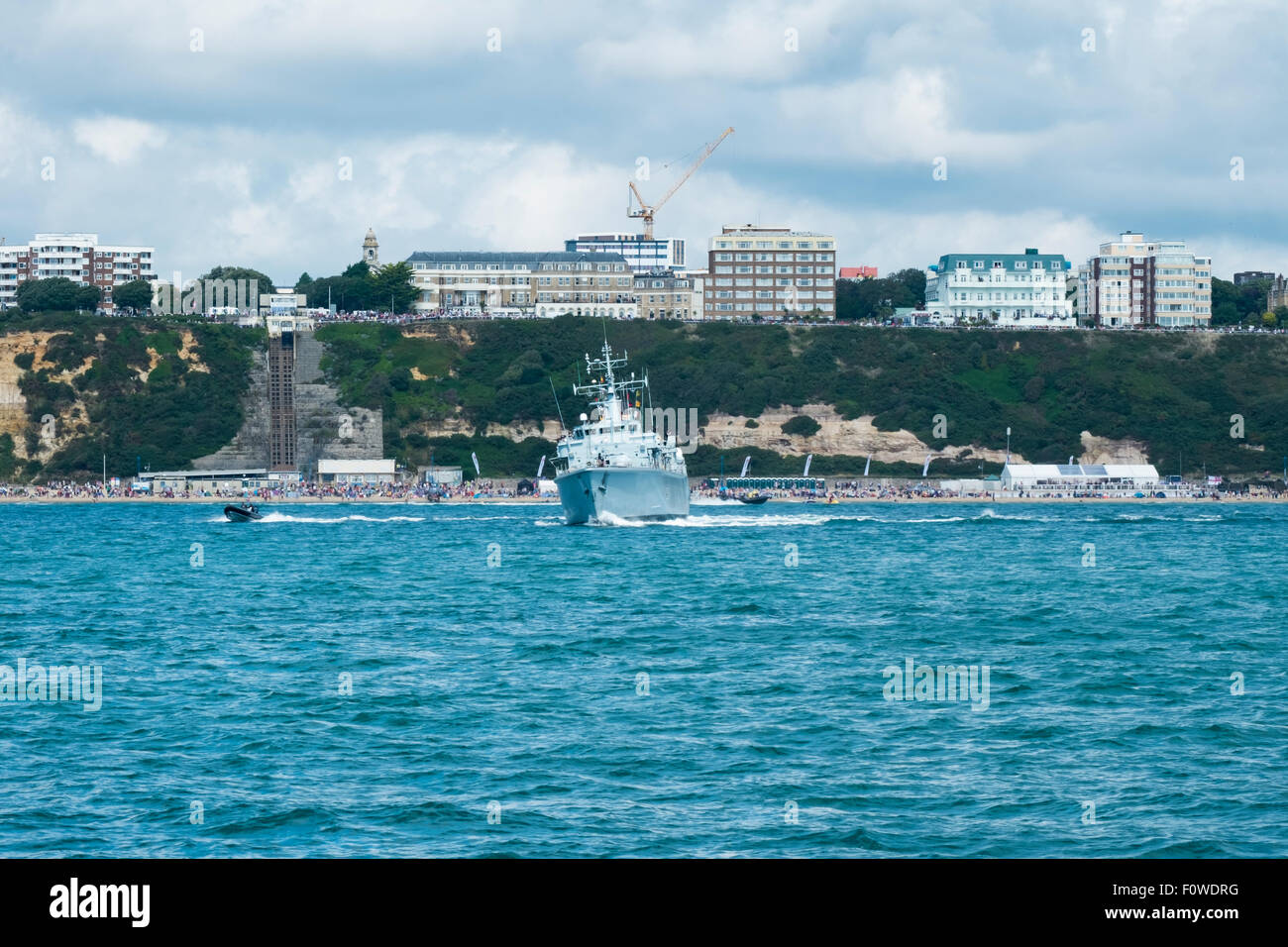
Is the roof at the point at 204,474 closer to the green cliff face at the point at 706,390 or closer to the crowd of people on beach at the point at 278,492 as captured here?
the green cliff face at the point at 706,390

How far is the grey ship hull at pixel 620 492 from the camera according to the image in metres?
98.5

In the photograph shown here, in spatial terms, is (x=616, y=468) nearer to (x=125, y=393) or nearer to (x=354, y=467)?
(x=354, y=467)

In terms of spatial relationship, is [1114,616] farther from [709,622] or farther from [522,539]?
[522,539]

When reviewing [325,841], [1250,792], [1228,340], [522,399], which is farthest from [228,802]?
[1228,340]

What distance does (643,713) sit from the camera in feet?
108

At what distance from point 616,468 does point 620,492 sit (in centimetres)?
236

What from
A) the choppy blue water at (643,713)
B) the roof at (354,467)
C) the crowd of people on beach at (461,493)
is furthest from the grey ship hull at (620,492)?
the roof at (354,467)

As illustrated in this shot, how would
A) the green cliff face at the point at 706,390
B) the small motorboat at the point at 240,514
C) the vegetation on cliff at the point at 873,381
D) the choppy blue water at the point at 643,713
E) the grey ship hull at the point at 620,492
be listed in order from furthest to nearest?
1. the vegetation on cliff at the point at 873,381
2. the green cliff face at the point at 706,390
3. the small motorboat at the point at 240,514
4. the grey ship hull at the point at 620,492
5. the choppy blue water at the point at 643,713

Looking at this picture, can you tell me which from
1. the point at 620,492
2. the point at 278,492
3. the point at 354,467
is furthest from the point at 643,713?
the point at 354,467

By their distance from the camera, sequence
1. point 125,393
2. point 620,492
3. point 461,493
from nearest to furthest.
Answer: point 620,492
point 461,493
point 125,393

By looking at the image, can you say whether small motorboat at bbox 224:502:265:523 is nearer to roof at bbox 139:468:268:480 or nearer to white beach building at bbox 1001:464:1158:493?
roof at bbox 139:468:268:480

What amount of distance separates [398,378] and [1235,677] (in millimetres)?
144220

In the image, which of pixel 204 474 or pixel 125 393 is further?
pixel 125 393

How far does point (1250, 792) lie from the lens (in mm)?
25312
